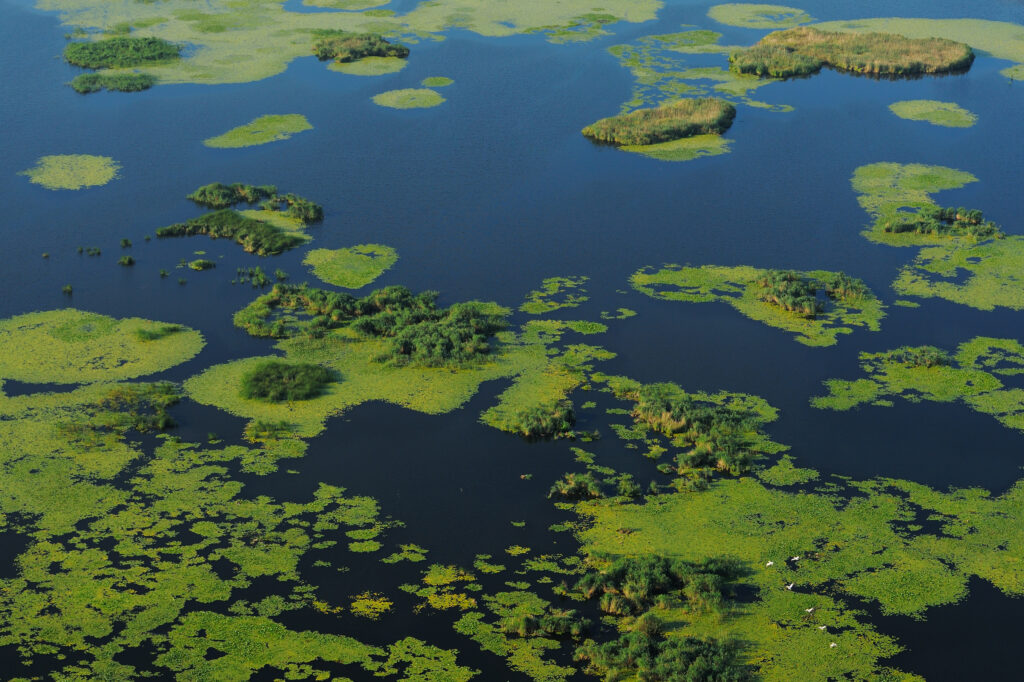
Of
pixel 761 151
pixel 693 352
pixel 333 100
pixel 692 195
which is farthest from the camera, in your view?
pixel 333 100

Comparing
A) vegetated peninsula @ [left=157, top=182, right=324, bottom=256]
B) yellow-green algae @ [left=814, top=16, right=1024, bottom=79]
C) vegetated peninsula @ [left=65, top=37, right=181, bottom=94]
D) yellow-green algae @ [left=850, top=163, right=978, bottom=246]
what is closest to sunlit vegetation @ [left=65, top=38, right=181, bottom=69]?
vegetated peninsula @ [left=65, top=37, right=181, bottom=94]

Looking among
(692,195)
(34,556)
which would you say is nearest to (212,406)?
(34,556)

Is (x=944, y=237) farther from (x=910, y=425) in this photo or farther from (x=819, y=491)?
(x=819, y=491)

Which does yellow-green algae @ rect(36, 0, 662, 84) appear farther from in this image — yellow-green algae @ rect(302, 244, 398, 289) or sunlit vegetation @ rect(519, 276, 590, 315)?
sunlit vegetation @ rect(519, 276, 590, 315)

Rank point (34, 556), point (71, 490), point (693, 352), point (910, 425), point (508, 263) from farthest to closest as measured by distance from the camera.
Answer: point (508, 263) < point (693, 352) < point (910, 425) < point (71, 490) < point (34, 556)

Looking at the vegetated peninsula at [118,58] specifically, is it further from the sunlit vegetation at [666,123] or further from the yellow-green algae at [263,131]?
the sunlit vegetation at [666,123]
